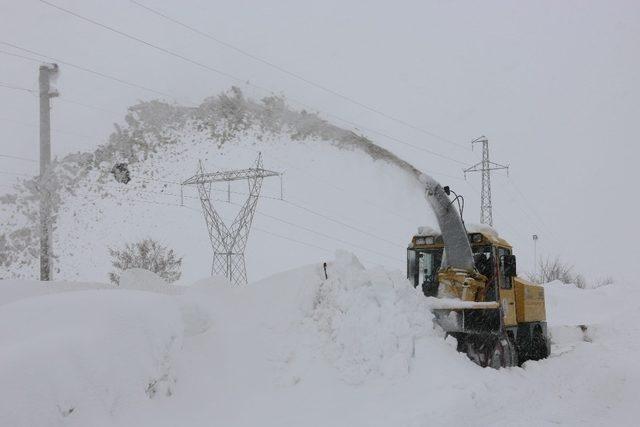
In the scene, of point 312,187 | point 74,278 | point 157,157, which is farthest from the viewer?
point 157,157

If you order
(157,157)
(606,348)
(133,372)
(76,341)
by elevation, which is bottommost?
(606,348)

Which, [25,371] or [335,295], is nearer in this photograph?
[25,371]

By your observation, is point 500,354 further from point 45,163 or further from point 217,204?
point 217,204

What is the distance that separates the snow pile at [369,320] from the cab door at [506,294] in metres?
2.57

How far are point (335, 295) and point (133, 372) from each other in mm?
3657

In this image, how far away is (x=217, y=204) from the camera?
4109 centimetres

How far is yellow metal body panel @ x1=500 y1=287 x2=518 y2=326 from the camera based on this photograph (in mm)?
11553

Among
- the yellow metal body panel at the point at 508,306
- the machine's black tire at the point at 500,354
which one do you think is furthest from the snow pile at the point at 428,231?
the machine's black tire at the point at 500,354

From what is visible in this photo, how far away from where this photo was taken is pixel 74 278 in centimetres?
3003

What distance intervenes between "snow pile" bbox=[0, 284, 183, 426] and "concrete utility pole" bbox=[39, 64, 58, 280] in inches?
369

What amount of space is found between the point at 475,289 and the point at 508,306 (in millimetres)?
1413

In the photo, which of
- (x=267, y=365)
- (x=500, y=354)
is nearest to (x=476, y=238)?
(x=500, y=354)

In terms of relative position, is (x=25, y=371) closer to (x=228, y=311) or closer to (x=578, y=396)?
(x=228, y=311)

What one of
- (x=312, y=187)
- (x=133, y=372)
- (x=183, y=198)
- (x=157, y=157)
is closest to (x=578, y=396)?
(x=133, y=372)
